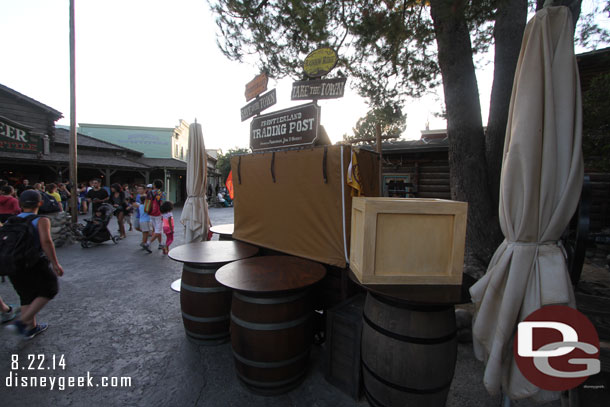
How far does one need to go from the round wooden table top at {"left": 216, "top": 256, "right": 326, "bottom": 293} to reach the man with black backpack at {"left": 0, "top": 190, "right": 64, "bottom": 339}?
2128 millimetres

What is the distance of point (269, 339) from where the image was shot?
233 cm

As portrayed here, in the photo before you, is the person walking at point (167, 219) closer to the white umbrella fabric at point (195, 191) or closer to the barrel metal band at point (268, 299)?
the white umbrella fabric at point (195, 191)

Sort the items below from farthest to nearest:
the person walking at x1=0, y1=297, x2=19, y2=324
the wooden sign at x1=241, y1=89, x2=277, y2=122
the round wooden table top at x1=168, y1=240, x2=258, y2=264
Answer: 1. the wooden sign at x1=241, y1=89, x2=277, y2=122
2. the person walking at x1=0, y1=297, x2=19, y2=324
3. the round wooden table top at x1=168, y1=240, x2=258, y2=264

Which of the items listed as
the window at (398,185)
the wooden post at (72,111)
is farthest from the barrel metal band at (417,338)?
the wooden post at (72,111)

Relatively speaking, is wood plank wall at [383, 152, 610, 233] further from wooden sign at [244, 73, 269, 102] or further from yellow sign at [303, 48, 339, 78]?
yellow sign at [303, 48, 339, 78]

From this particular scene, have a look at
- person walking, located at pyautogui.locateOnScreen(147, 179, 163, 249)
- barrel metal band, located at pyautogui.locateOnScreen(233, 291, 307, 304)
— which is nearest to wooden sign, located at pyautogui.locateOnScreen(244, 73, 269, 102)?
barrel metal band, located at pyautogui.locateOnScreen(233, 291, 307, 304)

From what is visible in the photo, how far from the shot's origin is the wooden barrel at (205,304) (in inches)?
118

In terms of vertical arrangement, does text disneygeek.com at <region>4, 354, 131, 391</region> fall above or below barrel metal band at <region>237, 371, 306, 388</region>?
below

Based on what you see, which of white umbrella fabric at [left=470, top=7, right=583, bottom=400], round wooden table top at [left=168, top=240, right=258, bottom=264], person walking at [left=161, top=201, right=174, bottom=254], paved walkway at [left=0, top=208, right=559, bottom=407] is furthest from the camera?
person walking at [left=161, top=201, right=174, bottom=254]

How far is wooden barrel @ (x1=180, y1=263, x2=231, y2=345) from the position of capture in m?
3.00

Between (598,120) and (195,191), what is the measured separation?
26.4 feet

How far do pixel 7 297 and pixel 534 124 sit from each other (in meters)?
6.88

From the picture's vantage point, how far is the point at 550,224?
1618 mm

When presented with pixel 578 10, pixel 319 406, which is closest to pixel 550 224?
pixel 319 406
